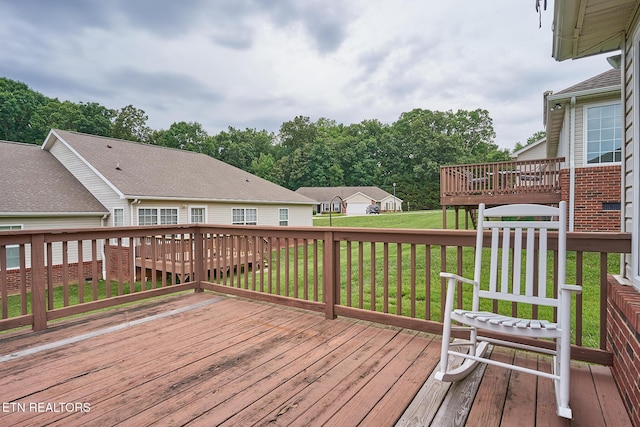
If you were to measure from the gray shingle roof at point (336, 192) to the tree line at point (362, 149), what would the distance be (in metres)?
4.02

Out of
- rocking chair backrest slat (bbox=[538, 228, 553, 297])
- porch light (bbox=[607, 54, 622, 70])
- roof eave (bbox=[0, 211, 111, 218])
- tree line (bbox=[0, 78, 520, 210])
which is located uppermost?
tree line (bbox=[0, 78, 520, 210])

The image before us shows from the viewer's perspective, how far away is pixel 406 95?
144 ft

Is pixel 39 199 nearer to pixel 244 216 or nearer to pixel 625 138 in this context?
pixel 244 216

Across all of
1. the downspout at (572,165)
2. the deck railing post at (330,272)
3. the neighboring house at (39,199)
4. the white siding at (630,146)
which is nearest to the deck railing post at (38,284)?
the deck railing post at (330,272)

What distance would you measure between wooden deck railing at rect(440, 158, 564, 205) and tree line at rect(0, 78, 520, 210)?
31.4 metres

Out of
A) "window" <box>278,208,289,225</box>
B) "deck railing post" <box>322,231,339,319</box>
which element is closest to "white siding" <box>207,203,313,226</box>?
"window" <box>278,208,289,225</box>

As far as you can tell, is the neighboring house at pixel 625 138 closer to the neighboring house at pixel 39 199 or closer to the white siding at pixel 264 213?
the neighboring house at pixel 39 199

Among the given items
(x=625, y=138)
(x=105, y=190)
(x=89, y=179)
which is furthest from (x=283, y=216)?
(x=625, y=138)

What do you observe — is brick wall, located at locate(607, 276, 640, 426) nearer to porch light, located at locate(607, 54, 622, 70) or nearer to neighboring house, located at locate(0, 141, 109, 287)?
porch light, located at locate(607, 54, 622, 70)

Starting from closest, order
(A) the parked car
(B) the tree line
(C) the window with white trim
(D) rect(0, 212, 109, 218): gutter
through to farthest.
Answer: (D) rect(0, 212, 109, 218): gutter, (C) the window with white trim, (A) the parked car, (B) the tree line

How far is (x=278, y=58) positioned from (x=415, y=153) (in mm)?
33115

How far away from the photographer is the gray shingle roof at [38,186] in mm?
9117

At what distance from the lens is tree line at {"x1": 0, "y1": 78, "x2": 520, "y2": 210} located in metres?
41.2

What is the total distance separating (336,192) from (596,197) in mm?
33562
